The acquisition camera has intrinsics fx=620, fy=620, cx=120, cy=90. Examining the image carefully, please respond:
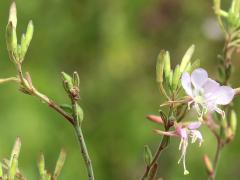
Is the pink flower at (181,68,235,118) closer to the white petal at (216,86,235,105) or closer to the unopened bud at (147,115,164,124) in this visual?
the white petal at (216,86,235,105)

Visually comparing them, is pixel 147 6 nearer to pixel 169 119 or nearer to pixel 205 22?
pixel 205 22

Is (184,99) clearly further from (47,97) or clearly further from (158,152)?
(47,97)

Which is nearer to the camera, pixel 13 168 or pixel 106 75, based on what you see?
pixel 13 168

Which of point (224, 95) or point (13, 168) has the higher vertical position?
point (224, 95)

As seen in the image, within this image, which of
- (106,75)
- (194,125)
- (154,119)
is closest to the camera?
(194,125)

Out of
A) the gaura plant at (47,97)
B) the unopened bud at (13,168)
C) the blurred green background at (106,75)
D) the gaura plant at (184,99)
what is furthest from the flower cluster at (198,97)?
the blurred green background at (106,75)

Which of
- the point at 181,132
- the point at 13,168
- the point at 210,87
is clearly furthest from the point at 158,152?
the point at 13,168
